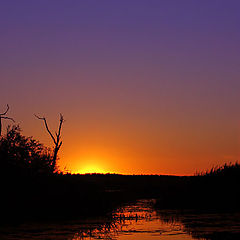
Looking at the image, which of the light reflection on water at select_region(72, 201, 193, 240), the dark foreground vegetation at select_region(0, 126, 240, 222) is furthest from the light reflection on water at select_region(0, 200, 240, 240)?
the dark foreground vegetation at select_region(0, 126, 240, 222)

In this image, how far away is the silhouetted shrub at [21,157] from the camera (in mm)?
27453

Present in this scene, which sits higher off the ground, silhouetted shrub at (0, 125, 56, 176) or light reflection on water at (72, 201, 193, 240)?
silhouetted shrub at (0, 125, 56, 176)

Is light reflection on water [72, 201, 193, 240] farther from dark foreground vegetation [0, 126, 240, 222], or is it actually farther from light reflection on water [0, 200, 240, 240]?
dark foreground vegetation [0, 126, 240, 222]

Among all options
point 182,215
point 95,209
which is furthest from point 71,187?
point 182,215

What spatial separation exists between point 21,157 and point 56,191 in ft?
12.9

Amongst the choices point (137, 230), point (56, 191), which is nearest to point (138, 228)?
point (137, 230)

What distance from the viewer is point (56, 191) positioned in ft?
88.7

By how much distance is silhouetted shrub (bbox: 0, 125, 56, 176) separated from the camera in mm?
27453

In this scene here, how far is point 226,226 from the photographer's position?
20.5 m

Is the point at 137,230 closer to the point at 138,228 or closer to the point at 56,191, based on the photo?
the point at 138,228

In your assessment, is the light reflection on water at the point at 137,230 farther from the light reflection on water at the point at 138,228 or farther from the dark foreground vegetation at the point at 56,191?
the dark foreground vegetation at the point at 56,191

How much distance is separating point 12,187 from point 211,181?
13740mm

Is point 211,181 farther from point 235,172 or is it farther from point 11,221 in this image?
point 11,221

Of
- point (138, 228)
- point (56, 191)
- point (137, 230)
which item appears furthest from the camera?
point (56, 191)
